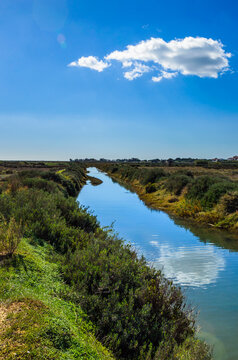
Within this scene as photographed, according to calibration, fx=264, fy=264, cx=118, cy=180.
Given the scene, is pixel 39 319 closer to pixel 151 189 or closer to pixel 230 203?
pixel 230 203

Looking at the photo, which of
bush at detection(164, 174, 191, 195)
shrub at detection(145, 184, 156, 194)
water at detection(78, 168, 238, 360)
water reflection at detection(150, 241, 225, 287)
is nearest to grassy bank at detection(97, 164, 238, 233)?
bush at detection(164, 174, 191, 195)

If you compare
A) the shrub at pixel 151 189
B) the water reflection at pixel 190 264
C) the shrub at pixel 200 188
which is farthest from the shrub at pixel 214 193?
the shrub at pixel 151 189

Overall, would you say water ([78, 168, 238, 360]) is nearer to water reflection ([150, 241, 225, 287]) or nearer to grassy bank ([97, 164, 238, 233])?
water reflection ([150, 241, 225, 287])

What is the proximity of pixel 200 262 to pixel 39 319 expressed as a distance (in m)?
9.03

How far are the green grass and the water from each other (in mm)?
3099

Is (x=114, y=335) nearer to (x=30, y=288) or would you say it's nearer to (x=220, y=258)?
(x=30, y=288)

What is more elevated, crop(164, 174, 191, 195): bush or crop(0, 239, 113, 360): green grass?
crop(164, 174, 191, 195): bush

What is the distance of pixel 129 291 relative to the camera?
16.8 feet

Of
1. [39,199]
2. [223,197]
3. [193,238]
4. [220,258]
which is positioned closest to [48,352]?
[39,199]

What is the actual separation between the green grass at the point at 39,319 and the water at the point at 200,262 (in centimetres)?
310

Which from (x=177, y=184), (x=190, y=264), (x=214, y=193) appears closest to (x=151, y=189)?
(x=177, y=184)

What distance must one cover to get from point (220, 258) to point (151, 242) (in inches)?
139

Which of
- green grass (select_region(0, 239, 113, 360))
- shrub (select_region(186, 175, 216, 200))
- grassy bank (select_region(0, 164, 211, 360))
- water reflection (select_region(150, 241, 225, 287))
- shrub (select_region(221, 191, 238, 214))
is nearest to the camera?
green grass (select_region(0, 239, 113, 360))

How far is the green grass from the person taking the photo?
3.14 m
